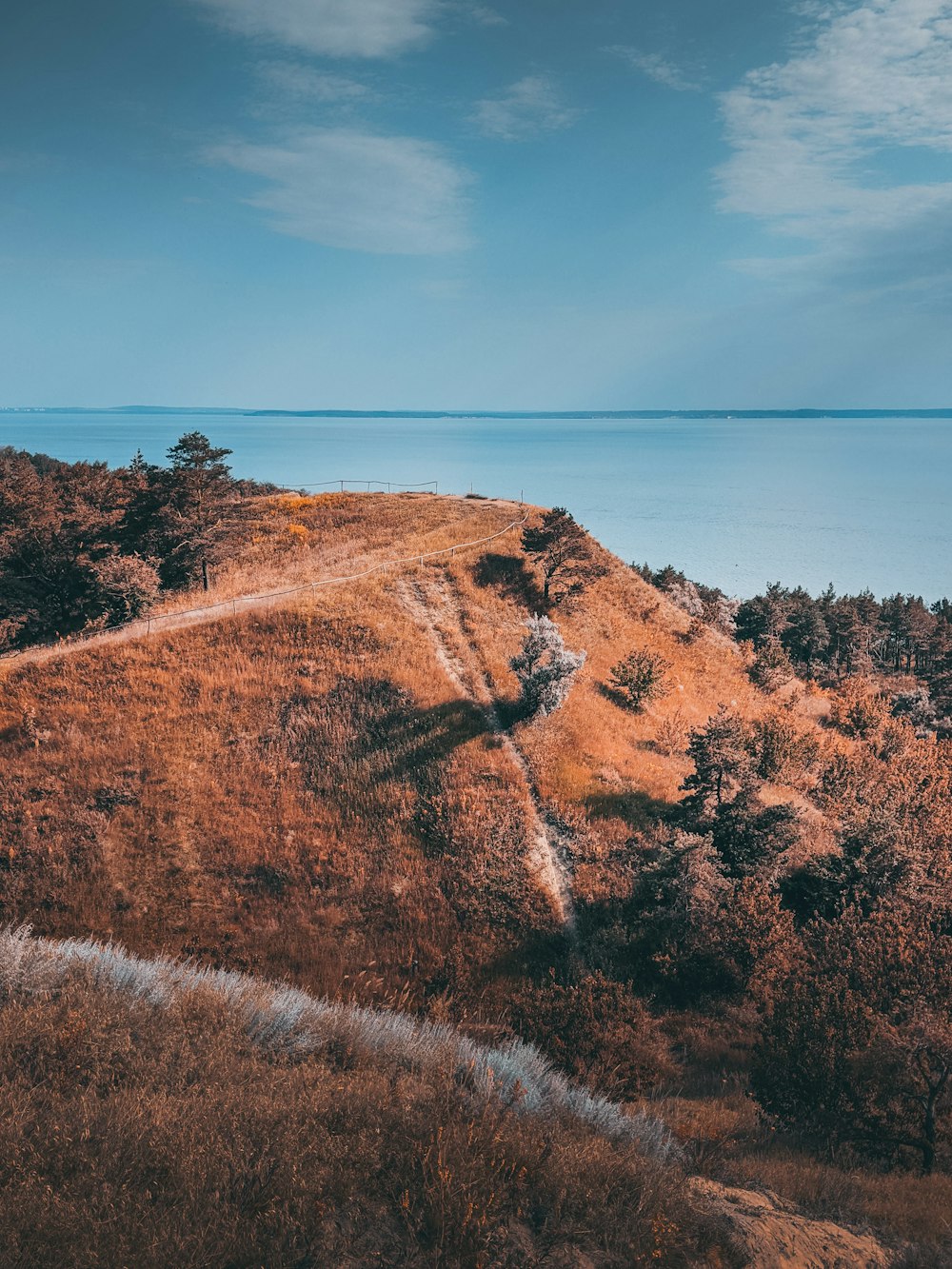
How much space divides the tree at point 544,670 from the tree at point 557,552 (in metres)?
8.23

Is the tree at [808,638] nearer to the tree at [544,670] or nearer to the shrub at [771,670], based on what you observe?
the shrub at [771,670]

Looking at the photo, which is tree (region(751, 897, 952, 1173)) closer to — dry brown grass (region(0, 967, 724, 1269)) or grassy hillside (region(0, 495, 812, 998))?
dry brown grass (region(0, 967, 724, 1269))

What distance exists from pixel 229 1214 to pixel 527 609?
29235 mm

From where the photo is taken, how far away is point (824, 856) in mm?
20422

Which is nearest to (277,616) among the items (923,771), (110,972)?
(110,972)

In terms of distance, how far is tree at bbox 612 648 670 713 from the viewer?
100ft

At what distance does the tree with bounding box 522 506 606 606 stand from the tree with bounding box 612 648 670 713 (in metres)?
5.41

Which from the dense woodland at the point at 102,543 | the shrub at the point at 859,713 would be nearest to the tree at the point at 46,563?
the dense woodland at the point at 102,543

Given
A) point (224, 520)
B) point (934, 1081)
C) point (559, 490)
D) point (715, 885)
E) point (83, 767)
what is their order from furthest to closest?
point (559, 490)
point (224, 520)
point (83, 767)
point (715, 885)
point (934, 1081)

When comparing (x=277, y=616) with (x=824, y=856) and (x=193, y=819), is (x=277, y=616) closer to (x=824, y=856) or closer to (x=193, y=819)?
(x=193, y=819)

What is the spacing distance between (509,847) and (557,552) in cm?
1843

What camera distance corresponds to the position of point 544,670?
25.5 m

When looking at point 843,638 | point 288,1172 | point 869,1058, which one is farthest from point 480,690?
point 843,638

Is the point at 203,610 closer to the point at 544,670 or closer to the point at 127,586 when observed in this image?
the point at 127,586
